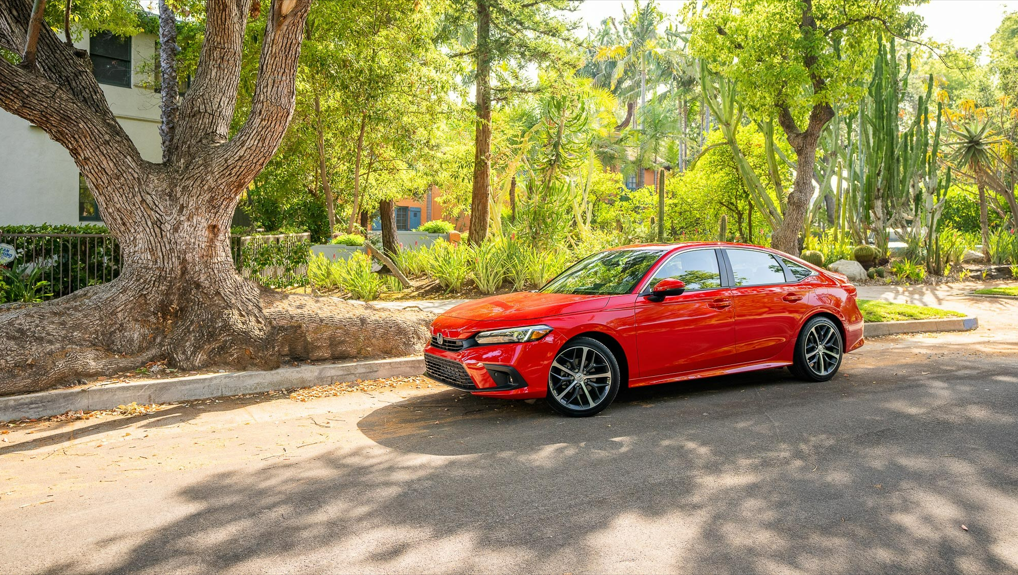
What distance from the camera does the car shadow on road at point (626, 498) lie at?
11.4 ft

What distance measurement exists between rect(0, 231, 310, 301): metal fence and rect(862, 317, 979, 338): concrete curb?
9914 millimetres

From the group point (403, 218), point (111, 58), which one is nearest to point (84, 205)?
point (111, 58)

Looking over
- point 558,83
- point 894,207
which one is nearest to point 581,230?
point 558,83

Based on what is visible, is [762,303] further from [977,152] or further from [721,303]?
[977,152]

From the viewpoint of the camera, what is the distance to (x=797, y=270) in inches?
302

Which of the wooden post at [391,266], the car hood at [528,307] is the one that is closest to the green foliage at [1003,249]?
the wooden post at [391,266]

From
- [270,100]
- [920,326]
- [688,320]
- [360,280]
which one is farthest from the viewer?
[360,280]

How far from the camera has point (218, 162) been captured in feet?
26.2

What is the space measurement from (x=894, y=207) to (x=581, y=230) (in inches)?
380

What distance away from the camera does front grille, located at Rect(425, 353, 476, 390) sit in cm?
605

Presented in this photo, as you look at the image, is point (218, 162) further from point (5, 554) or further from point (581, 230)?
point (581, 230)

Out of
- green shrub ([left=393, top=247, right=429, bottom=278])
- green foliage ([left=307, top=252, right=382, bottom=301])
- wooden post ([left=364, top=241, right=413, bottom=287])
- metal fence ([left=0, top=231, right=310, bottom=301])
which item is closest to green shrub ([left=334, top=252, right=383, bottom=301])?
green foliage ([left=307, top=252, right=382, bottom=301])

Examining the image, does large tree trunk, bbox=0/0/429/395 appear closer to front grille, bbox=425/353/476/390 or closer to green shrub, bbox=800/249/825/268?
front grille, bbox=425/353/476/390

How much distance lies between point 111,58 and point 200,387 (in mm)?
16563
